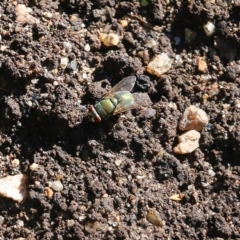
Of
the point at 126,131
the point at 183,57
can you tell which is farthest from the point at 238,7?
the point at 126,131

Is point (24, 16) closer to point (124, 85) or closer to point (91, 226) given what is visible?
point (124, 85)

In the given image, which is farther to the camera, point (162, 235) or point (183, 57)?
point (183, 57)

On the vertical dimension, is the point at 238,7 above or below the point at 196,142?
above

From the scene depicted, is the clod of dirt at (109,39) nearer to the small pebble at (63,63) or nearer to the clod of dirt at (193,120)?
the small pebble at (63,63)

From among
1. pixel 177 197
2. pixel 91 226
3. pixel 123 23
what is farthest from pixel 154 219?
pixel 123 23

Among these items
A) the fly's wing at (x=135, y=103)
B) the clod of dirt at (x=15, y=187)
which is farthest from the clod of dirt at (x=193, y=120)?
the clod of dirt at (x=15, y=187)

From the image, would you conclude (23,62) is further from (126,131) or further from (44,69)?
(126,131)

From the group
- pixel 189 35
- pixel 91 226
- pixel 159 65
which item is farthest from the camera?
pixel 189 35
